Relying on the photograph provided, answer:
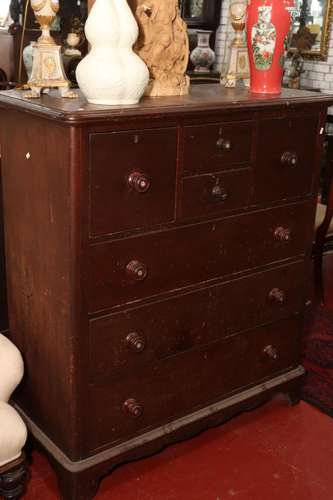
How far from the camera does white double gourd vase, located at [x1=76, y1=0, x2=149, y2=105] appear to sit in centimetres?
194

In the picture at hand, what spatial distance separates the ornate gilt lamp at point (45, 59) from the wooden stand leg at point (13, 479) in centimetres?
121

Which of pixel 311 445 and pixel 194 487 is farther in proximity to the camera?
pixel 311 445

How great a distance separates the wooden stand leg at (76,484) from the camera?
2.17 metres

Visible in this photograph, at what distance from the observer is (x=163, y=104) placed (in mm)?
2078

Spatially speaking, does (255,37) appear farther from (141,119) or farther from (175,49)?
(141,119)

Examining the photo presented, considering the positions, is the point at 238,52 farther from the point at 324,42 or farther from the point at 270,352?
the point at 324,42

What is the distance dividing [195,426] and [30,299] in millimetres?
828

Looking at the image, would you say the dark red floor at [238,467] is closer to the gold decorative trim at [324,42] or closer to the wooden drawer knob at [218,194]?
the wooden drawer knob at [218,194]

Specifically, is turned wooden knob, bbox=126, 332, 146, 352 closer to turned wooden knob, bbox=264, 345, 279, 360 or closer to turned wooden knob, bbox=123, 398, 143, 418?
turned wooden knob, bbox=123, 398, 143, 418

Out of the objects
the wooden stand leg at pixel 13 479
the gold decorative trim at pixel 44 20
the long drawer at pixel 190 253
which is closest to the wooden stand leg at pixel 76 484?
the wooden stand leg at pixel 13 479

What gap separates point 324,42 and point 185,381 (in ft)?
13.9

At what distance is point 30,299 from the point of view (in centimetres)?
225

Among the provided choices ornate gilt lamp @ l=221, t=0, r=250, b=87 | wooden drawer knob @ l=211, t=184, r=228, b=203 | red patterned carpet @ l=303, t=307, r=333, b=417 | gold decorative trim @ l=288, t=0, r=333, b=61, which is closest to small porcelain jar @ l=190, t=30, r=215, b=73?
gold decorative trim @ l=288, t=0, r=333, b=61

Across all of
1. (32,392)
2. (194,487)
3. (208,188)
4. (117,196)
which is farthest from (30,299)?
(194,487)
